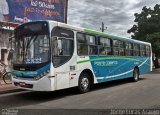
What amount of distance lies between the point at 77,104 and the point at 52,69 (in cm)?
161

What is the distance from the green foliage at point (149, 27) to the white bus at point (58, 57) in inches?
858

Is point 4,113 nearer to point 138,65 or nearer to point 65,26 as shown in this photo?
point 65,26

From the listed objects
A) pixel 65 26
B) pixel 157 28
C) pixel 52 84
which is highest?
pixel 157 28

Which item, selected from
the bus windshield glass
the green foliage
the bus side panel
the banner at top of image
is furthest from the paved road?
the green foliage

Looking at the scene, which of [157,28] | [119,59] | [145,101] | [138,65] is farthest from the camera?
[157,28]

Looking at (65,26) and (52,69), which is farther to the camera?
(65,26)

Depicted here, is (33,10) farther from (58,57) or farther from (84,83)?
(58,57)

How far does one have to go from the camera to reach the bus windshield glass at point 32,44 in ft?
35.6

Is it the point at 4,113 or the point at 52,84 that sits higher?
the point at 52,84

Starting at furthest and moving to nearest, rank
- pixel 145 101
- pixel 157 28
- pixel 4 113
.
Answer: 1. pixel 157 28
2. pixel 145 101
3. pixel 4 113

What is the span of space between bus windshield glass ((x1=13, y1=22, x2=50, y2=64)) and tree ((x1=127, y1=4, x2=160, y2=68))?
26.0 metres

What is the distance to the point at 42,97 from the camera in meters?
A: 12.0

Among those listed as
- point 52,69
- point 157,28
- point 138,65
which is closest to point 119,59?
point 138,65

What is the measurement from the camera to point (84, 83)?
510 inches
